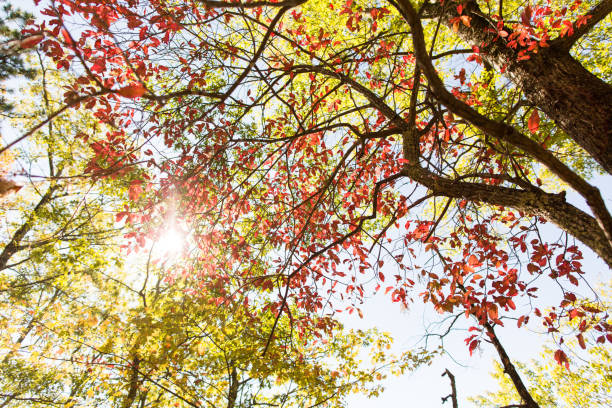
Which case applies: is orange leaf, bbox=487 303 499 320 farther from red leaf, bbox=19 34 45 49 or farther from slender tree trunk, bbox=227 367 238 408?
slender tree trunk, bbox=227 367 238 408

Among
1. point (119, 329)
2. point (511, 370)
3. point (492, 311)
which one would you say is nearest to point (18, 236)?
point (119, 329)

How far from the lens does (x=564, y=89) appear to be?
2412 mm

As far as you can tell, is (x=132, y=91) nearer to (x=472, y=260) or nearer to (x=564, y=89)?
(x=472, y=260)

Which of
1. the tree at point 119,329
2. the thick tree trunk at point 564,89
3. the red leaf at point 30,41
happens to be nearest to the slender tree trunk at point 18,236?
the tree at point 119,329

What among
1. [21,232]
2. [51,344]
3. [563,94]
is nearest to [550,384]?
[563,94]

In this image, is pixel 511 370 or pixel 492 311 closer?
pixel 492 311

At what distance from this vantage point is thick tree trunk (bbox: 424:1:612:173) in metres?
2.20

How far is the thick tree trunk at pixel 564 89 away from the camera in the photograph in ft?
7.23

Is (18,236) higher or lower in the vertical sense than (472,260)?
higher

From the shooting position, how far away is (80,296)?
9461 millimetres

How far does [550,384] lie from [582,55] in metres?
16.6

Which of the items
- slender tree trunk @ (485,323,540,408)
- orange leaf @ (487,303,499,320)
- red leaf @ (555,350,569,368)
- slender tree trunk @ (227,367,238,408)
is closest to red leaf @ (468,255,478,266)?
orange leaf @ (487,303,499,320)

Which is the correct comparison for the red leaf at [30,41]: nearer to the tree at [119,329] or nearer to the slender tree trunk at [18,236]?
the tree at [119,329]

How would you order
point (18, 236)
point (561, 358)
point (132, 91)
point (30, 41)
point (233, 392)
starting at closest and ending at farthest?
point (132, 91) → point (30, 41) → point (561, 358) → point (233, 392) → point (18, 236)
